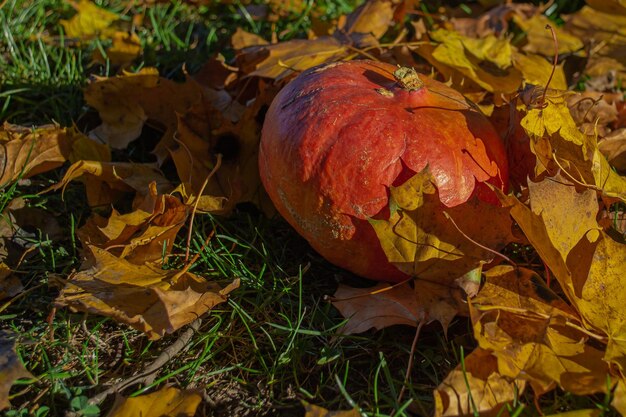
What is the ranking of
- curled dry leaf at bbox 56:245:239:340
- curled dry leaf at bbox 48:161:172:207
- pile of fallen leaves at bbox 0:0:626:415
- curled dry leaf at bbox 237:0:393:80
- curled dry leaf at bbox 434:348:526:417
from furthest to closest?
curled dry leaf at bbox 237:0:393:80
curled dry leaf at bbox 48:161:172:207
curled dry leaf at bbox 56:245:239:340
pile of fallen leaves at bbox 0:0:626:415
curled dry leaf at bbox 434:348:526:417

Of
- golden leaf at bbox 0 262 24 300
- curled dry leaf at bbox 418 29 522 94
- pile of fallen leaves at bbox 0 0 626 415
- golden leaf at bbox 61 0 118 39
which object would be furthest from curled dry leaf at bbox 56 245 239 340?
golden leaf at bbox 61 0 118 39

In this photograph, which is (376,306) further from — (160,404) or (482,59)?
(482,59)

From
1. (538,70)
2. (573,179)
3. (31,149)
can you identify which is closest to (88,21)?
(31,149)

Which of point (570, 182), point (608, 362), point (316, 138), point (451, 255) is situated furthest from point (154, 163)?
point (608, 362)

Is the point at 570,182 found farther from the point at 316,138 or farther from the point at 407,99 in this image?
the point at 316,138

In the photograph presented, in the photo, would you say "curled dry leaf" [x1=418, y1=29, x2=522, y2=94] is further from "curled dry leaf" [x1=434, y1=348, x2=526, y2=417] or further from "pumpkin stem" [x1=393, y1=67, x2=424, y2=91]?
"curled dry leaf" [x1=434, y1=348, x2=526, y2=417]

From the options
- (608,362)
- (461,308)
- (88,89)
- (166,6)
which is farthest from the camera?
(166,6)
